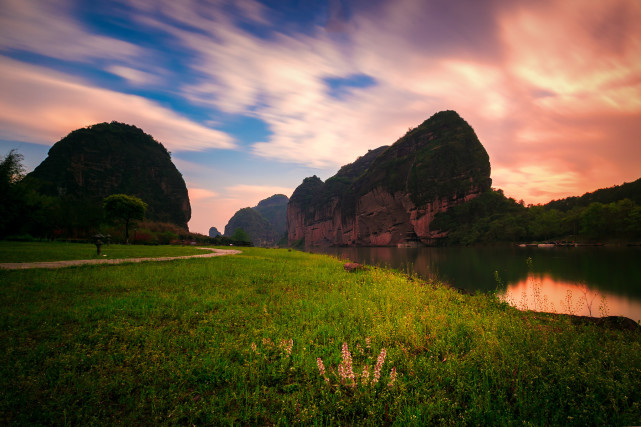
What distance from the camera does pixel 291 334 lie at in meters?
5.77

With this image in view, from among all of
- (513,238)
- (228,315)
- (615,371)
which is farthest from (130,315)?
(513,238)

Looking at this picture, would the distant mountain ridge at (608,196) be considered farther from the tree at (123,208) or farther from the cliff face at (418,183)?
the tree at (123,208)

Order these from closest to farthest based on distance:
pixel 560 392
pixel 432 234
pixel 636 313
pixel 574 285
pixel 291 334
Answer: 1. pixel 560 392
2. pixel 291 334
3. pixel 636 313
4. pixel 574 285
5. pixel 432 234

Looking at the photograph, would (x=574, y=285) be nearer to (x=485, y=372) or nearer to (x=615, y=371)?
(x=615, y=371)

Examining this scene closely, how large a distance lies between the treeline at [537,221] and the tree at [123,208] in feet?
362

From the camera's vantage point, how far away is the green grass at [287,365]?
11.0 ft

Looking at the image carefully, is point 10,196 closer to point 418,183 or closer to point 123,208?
point 123,208

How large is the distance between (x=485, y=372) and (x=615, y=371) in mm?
2161

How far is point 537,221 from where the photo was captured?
94.6m

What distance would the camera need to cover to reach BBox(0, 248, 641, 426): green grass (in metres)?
3.36

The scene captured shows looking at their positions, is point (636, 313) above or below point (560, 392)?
below

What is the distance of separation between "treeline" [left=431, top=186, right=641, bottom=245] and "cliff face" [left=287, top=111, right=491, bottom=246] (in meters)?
8.04

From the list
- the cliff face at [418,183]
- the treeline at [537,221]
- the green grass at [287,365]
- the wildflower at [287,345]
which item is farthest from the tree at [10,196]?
the cliff face at [418,183]

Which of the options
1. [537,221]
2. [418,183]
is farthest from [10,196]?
[418,183]
